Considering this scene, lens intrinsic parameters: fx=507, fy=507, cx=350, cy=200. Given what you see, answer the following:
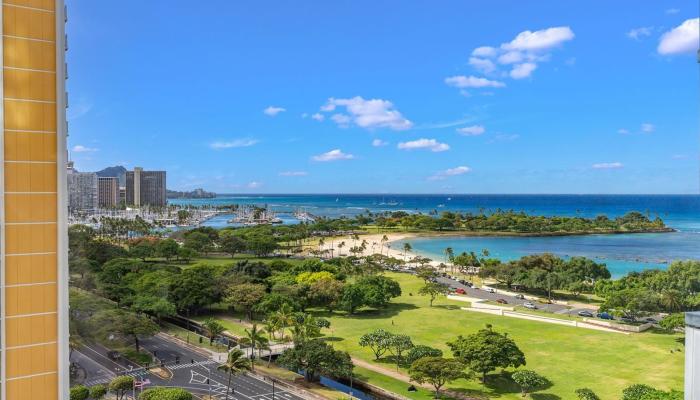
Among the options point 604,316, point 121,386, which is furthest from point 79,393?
point 604,316

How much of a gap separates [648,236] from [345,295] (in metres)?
73.0

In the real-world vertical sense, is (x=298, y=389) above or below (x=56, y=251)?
below

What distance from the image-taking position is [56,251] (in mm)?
7430

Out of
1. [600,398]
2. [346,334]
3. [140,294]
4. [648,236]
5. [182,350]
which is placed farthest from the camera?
[648,236]

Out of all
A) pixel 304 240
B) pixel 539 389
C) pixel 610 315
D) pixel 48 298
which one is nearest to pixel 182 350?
pixel 539 389

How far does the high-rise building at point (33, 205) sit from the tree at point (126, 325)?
1626 centimetres

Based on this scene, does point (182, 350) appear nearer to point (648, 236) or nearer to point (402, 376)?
point (402, 376)

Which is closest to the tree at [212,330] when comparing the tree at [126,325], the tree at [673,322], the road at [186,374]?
the road at [186,374]

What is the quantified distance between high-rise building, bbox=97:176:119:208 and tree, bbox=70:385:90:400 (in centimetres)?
8533

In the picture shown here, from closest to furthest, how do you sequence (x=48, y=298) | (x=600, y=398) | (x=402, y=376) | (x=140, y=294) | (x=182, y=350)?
(x=48, y=298), (x=600, y=398), (x=402, y=376), (x=182, y=350), (x=140, y=294)

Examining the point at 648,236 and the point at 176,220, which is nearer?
the point at 648,236

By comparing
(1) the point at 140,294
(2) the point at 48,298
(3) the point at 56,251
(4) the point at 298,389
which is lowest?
(4) the point at 298,389

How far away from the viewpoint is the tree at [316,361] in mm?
19531

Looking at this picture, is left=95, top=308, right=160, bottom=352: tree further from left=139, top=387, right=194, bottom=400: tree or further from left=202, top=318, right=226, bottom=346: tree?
left=139, top=387, right=194, bottom=400: tree
